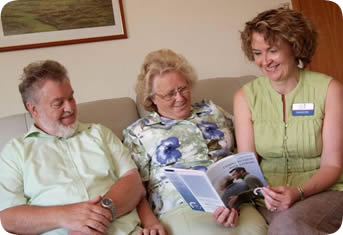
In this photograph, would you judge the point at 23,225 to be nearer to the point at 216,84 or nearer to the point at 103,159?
the point at 103,159

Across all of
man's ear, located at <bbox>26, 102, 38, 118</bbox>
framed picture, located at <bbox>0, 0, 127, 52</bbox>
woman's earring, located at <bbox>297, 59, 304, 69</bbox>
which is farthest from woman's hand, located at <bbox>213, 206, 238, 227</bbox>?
framed picture, located at <bbox>0, 0, 127, 52</bbox>

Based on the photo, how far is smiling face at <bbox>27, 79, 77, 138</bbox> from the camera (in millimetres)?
1617

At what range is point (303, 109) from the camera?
165 cm

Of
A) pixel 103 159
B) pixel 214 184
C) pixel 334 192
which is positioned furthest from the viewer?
pixel 103 159

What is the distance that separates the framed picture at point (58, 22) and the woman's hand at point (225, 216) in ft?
4.40

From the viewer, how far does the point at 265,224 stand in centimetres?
157

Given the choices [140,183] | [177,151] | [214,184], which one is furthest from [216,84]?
[214,184]

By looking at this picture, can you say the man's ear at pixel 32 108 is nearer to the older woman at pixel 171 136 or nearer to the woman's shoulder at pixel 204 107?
the older woman at pixel 171 136

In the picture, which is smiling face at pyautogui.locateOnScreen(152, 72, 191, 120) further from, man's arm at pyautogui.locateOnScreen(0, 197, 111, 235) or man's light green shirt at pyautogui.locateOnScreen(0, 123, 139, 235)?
man's arm at pyautogui.locateOnScreen(0, 197, 111, 235)

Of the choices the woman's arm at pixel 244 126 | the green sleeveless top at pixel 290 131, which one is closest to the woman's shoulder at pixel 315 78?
the green sleeveless top at pixel 290 131

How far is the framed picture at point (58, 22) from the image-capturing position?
2.18m

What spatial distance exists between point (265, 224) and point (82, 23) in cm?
151

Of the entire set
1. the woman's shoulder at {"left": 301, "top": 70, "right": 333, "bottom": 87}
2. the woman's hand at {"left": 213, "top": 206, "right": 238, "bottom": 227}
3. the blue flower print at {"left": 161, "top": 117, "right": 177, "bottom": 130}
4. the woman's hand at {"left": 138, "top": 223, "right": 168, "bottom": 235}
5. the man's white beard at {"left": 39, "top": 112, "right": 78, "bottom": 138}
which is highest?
the woman's shoulder at {"left": 301, "top": 70, "right": 333, "bottom": 87}

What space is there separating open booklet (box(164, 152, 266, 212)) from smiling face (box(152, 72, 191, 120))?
0.51m
